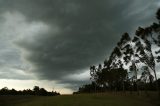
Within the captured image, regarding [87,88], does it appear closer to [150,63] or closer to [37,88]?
[37,88]

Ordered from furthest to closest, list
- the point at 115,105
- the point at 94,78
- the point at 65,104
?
the point at 94,78 → the point at 65,104 → the point at 115,105

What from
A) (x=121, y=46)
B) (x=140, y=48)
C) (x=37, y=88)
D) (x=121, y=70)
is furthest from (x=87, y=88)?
(x=140, y=48)

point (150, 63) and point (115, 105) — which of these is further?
point (150, 63)

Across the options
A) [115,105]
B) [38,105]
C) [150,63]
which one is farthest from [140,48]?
[38,105]

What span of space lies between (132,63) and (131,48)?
4874 millimetres

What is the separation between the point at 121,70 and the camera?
91938 mm

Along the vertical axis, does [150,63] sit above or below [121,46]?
below

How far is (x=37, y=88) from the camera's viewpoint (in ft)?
596

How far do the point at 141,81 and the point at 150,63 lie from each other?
14.7 meters

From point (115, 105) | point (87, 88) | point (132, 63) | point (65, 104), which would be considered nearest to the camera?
point (115, 105)

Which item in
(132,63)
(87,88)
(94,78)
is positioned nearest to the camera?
(132,63)

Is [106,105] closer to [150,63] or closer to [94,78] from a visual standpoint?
[150,63]

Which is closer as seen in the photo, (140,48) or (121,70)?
(140,48)

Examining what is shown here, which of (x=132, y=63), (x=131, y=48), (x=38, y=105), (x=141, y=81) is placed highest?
(x=131, y=48)
